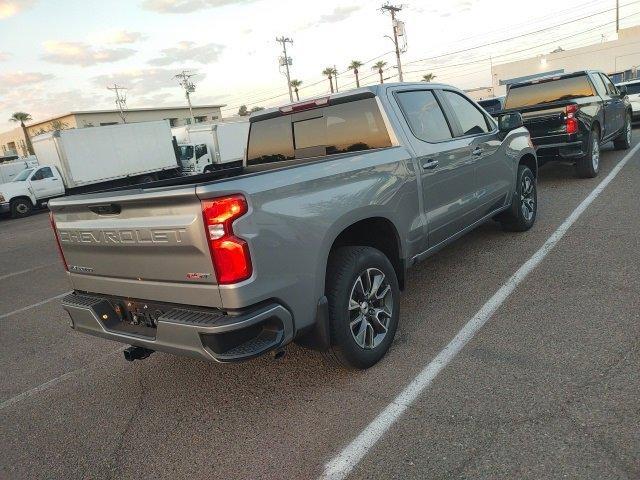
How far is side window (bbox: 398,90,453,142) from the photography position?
4066 millimetres

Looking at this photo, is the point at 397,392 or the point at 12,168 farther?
the point at 12,168

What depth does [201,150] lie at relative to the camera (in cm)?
2675

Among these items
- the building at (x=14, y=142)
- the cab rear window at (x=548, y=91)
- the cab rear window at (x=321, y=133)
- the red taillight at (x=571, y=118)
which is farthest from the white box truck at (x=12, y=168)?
the building at (x=14, y=142)

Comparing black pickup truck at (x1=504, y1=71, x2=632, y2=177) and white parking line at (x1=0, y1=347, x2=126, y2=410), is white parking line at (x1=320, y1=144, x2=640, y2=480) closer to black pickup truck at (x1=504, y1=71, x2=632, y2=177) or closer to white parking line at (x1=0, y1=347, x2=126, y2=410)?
white parking line at (x1=0, y1=347, x2=126, y2=410)

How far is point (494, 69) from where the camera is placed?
66.2 m

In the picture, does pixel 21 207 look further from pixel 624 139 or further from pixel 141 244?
pixel 624 139

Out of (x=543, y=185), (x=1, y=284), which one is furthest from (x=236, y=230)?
(x=543, y=185)

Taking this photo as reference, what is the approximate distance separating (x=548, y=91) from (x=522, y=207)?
4395mm

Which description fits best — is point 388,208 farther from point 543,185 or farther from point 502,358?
point 543,185

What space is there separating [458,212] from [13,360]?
4.28 meters

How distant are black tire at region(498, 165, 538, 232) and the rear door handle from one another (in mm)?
2042

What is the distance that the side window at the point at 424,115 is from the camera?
13.3 ft

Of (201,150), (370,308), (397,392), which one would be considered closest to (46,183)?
(201,150)

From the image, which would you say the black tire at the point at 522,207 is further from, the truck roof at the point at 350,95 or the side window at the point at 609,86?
the side window at the point at 609,86
